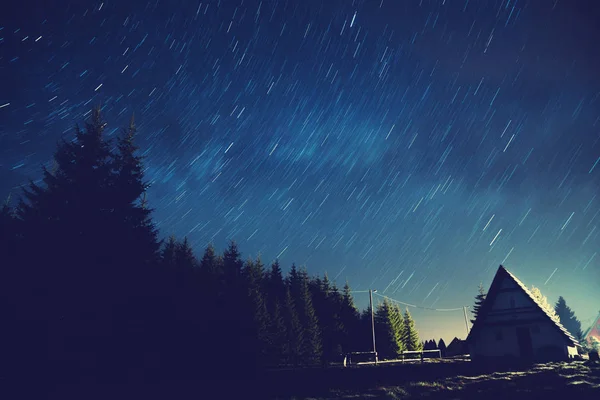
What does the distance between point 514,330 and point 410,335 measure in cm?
5013

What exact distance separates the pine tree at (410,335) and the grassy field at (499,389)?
192ft

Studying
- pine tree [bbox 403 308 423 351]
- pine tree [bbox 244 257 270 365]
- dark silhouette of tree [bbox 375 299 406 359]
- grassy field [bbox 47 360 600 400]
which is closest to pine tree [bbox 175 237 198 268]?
pine tree [bbox 244 257 270 365]

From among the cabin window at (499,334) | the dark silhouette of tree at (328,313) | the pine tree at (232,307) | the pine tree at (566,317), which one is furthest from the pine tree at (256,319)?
the pine tree at (566,317)

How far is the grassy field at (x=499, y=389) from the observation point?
1230 centimetres

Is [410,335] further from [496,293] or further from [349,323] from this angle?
[496,293]

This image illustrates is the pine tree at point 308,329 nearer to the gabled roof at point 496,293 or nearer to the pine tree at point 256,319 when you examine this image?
the pine tree at point 256,319

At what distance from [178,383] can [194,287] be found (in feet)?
49.7

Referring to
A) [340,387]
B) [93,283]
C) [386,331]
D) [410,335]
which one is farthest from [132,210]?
[410,335]

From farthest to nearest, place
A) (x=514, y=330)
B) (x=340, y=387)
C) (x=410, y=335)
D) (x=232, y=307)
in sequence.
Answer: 1. (x=410, y=335)
2. (x=232, y=307)
3. (x=514, y=330)
4. (x=340, y=387)

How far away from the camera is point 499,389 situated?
13.4 meters

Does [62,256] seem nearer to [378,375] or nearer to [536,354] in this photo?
[378,375]

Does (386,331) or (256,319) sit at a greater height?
(256,319)

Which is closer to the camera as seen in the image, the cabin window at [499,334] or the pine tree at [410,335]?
the cabin window at [499,334]

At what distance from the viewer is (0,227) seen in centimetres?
1599
